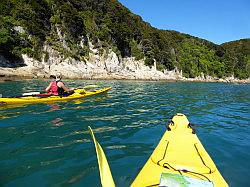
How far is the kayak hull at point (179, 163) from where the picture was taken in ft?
12.8

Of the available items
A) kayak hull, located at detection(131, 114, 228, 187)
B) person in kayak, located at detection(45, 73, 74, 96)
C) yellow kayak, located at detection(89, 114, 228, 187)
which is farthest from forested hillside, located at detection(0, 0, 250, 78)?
yellow kayak, located at detection(89, 114, 228, 187)

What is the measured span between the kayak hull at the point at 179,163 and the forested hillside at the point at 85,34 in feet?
113

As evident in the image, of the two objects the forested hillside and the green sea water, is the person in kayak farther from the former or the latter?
the forested hillside

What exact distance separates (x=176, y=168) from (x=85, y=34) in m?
45.6

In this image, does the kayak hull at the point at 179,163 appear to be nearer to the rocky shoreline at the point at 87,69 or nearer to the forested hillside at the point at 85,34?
the rocky shoreline at the point at 87,69

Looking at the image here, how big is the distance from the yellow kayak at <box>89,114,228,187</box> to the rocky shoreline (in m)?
29.1

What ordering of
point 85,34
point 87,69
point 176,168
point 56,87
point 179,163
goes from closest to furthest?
point 176,168 → point 179,163 → point 56,87 → point 87,69 → point 85,34

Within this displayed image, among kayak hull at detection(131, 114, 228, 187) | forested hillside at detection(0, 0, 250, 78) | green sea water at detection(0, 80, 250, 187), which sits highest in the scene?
forested hillside at detection(0, 0, 250, 78)

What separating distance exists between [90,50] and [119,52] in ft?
21.1

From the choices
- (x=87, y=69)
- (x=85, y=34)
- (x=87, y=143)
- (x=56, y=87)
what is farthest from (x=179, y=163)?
(x=85, y=34)

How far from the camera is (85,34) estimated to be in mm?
47625

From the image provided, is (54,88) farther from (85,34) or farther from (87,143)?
(85,34)

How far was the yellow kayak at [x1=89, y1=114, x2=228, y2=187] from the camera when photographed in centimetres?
361

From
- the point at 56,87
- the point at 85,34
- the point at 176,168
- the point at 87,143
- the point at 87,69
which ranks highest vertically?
the point at 85,34
